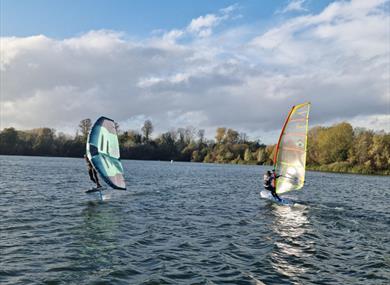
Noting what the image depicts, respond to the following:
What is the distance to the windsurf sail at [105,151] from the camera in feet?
75.4

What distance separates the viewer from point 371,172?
91.8 m

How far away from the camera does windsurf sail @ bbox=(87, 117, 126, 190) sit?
75.4 ft

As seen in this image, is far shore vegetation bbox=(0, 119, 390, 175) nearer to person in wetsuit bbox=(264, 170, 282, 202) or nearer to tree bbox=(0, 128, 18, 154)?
tree bbox=(0, 128, 18, 154)

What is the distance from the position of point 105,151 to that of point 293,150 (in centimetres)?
1244

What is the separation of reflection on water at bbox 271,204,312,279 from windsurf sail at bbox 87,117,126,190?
10.6 m

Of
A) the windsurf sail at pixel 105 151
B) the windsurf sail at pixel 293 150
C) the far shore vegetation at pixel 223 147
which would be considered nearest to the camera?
the windsurf sail at pixel 105 151

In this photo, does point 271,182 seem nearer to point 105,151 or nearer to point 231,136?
point 105,151

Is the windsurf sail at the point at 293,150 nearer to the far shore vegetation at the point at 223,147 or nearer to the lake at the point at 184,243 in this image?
the lake at the point at 184,243

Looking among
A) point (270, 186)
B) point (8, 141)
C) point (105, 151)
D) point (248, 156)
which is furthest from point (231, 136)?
point (105, 151)

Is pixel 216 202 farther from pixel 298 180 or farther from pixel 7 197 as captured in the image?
pixel 7 197

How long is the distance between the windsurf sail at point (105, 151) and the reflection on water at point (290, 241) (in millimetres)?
10600

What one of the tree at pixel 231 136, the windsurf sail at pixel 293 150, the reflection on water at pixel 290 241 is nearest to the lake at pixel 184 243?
the reflection on water at pixel 290 241

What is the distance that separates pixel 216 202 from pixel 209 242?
12084mm

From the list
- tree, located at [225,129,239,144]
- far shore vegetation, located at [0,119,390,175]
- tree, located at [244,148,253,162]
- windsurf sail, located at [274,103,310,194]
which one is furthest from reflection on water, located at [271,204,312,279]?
tree, located at [225,129,239,144]
